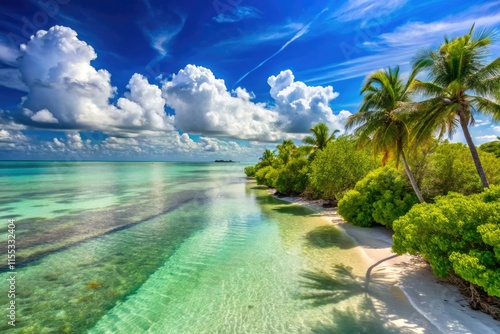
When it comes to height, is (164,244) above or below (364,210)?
below

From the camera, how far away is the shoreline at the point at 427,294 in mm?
6883

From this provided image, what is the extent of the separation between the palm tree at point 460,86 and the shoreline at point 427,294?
4.49 m

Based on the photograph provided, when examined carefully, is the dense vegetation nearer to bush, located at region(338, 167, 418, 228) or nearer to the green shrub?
bush, located at region(338, 167, 418, 228)

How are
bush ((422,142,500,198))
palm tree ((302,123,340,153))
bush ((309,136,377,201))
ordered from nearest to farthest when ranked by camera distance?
bush ((422,142,500,198)), bush ((309,136,377,201)), palm tree ((302,123,340,153))

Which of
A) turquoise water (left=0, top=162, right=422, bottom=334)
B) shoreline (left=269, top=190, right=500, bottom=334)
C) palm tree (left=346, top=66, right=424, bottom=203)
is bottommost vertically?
turquoise water (left=0, top=162, right=422, bottom=334)

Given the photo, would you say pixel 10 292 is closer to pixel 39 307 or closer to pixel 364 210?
pixel 39 307

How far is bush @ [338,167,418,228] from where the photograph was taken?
14.8 meters

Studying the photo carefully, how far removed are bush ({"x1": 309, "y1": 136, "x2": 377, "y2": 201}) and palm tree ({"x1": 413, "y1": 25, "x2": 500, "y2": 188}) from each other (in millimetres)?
10977

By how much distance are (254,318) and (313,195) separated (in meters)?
23.7

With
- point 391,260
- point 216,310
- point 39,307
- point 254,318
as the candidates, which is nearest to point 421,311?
point 391,260

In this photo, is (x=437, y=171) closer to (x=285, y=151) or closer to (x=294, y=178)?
(x=294, y=178)

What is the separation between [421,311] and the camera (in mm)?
7777

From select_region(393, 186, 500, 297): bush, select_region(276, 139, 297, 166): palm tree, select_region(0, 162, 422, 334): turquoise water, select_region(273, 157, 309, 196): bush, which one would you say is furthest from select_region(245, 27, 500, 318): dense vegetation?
select_region(276, 139, 297, 166): palm tree

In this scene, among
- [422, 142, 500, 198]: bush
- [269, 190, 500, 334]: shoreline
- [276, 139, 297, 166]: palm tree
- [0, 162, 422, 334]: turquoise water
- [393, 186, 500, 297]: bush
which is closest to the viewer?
[393, 186, 500, 297]: bush
